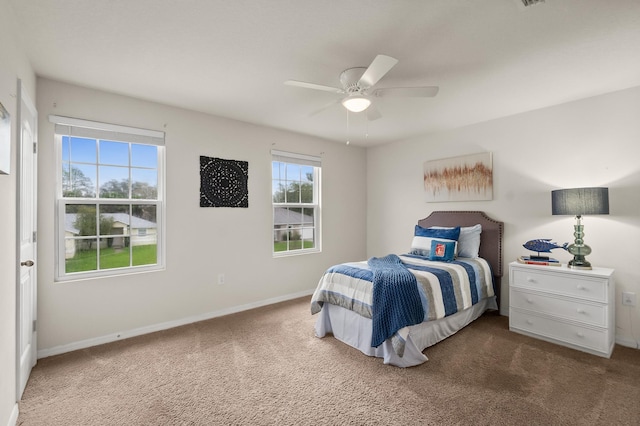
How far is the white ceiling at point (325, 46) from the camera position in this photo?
1.72 meters

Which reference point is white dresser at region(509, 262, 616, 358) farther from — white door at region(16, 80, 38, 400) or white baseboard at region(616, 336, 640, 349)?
white door at region(16, 80, 38, 400)

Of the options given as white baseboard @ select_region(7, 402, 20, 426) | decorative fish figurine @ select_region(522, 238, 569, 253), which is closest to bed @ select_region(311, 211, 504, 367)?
decorative fish figurine @ select_region(522, 238, 569, 253)

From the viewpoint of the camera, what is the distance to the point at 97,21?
1.83 metres

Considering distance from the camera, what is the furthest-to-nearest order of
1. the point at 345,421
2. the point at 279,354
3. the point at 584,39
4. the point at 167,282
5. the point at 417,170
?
the point at 417,170 < the point at 167,282 < the point at 279,354 < the point at 584,39 < the point at 345,421

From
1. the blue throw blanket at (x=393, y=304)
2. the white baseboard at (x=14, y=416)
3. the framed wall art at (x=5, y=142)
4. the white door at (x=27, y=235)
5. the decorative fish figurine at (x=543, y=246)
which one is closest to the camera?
the framed wall art at (x=5, y=142)

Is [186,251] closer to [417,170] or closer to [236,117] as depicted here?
[236,117]

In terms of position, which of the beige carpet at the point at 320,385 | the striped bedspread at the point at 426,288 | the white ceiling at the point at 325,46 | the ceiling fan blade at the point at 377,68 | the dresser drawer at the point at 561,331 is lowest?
the beige carpet at the point at 320,385

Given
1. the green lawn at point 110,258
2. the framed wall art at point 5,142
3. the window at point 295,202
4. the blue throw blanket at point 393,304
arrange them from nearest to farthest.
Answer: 1. the framed wall art at point 5,142
2. the blue throw blanket at point 393,304
3. the green lawn at point 110,258
4. the window at point 295,202

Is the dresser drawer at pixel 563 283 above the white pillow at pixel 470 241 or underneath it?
underneath

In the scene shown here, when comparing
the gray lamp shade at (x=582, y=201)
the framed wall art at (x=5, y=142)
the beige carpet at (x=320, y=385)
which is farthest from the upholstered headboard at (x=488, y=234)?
the framed wall art at (x=5, y=142)

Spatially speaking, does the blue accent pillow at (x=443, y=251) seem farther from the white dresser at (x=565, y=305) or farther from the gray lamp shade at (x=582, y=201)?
the gray lamp shade at (x=582, y=201)

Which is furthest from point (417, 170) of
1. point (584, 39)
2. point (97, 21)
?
point (97, 21)

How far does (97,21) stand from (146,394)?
2.43 meters

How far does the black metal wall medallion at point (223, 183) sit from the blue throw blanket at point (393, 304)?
6.75 ft
